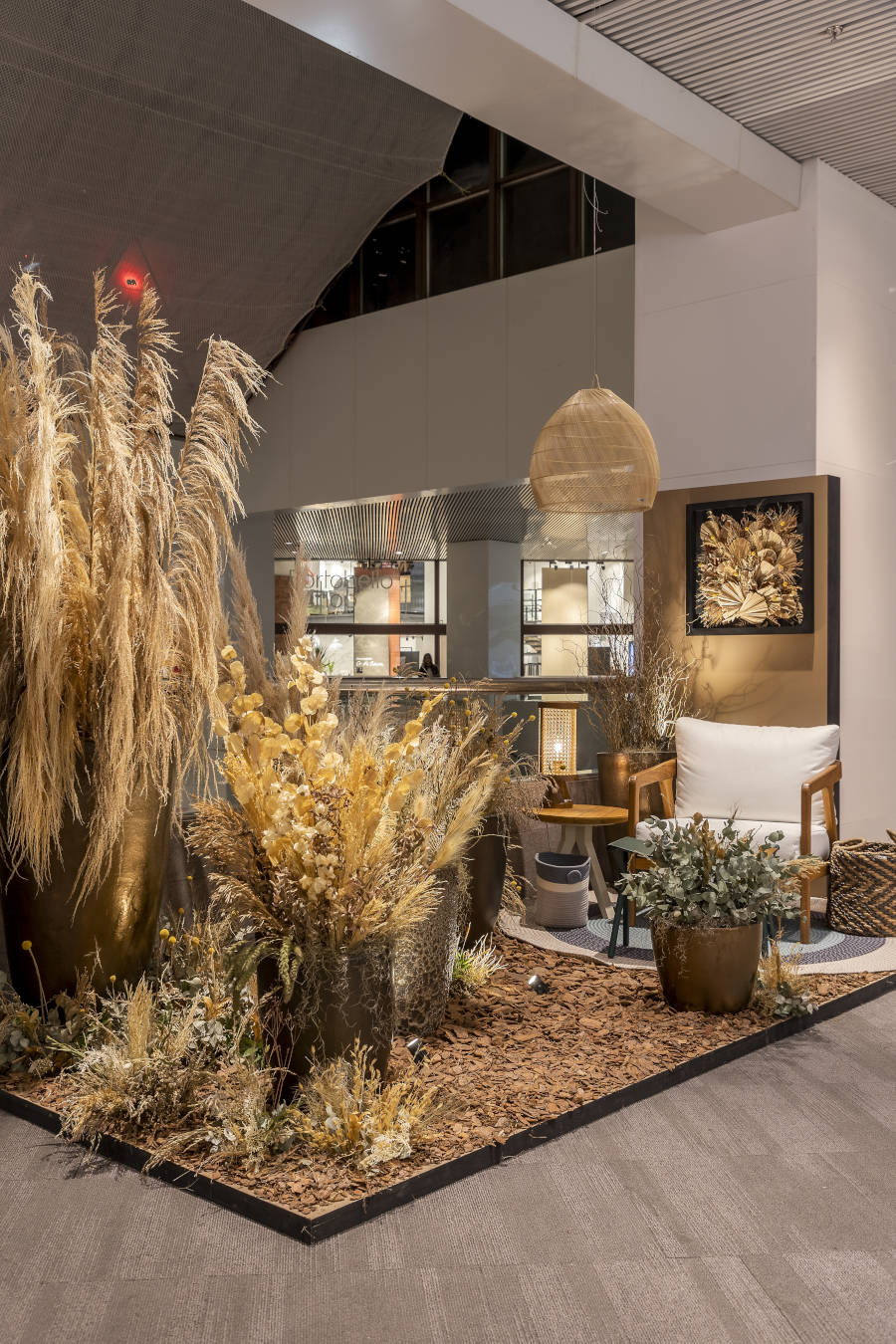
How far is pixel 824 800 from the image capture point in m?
5.83

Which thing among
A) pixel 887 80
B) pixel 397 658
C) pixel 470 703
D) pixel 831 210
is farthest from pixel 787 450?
pixel 397 658

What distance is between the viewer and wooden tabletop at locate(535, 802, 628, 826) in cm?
563

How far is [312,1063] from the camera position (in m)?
3.08

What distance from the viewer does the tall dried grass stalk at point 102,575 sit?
335cm

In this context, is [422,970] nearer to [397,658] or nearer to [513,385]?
[513,385]

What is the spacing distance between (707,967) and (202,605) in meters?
2.02

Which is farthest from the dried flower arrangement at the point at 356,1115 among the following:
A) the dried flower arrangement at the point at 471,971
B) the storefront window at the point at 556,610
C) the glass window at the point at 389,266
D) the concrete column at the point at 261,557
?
the storefront window at the point at 556,610

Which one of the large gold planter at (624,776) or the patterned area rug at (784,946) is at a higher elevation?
the large gold planter at (624,776)

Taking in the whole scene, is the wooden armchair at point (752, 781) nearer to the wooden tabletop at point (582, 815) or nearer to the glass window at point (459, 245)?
the wooden tabletop at point (582, 815)

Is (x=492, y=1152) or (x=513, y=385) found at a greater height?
(x=513, y=385)

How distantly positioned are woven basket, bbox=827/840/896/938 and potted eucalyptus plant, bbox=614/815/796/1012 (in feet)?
4.63

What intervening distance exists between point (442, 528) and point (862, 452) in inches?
249

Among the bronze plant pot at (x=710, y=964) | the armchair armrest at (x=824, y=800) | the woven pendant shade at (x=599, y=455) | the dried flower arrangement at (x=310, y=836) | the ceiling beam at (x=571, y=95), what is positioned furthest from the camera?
the woven pendant shade at (x=599, y=455)

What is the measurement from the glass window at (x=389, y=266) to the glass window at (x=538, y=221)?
1.01 metres
